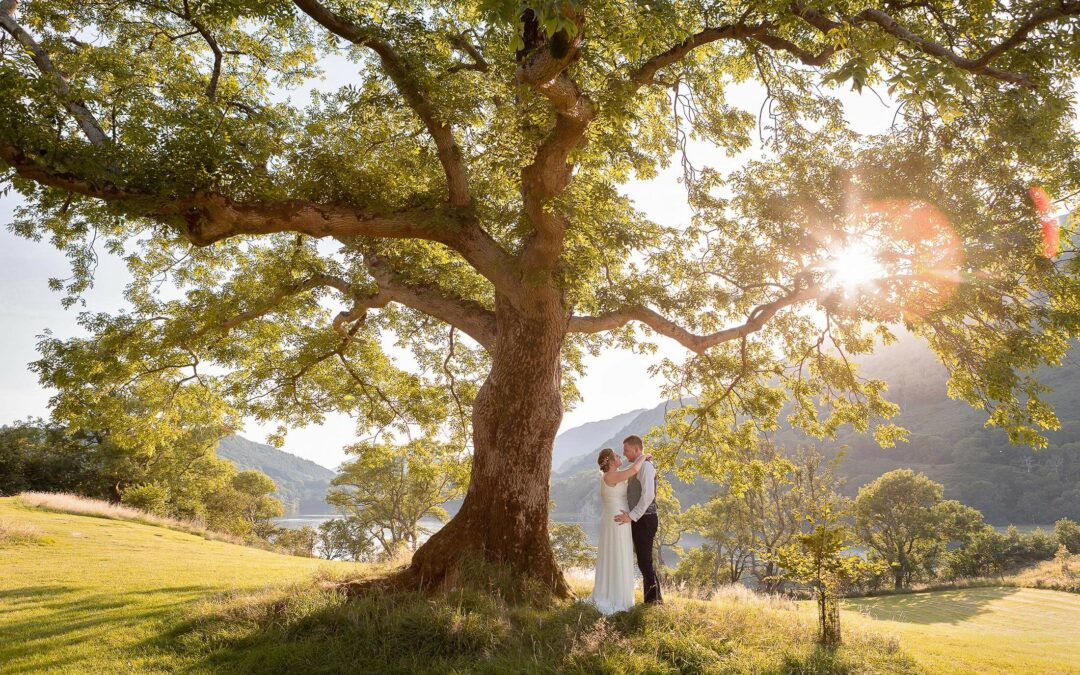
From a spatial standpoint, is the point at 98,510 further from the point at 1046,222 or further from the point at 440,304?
the point at 1046,222

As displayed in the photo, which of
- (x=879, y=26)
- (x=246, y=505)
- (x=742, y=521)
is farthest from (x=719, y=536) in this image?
(x=879, y=26)

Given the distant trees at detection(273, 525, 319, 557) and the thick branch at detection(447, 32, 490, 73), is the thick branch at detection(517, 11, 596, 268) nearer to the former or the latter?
the thick branch at detection(447, 32, 490, 73)

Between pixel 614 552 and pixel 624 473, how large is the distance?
1038mm

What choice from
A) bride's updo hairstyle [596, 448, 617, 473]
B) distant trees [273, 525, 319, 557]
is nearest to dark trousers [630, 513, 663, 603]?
bride's updo hairstyle [596, 448, 617, 473]

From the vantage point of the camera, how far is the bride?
6.96 m

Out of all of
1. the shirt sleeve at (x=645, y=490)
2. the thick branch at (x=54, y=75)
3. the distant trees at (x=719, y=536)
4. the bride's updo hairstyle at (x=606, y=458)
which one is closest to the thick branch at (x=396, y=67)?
the thick branch at (x=54, y=75)

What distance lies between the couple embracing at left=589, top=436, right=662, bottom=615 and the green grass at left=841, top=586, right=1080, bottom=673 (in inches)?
101

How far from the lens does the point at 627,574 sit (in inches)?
275

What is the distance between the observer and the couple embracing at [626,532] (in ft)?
22.9

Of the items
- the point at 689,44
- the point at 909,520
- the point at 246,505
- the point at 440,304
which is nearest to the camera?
the point at 689,44

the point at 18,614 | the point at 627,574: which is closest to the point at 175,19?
the point at 18,614

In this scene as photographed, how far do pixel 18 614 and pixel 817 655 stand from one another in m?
9.57

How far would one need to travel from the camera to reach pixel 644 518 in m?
7.28

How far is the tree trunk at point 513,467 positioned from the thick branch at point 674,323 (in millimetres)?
1459
